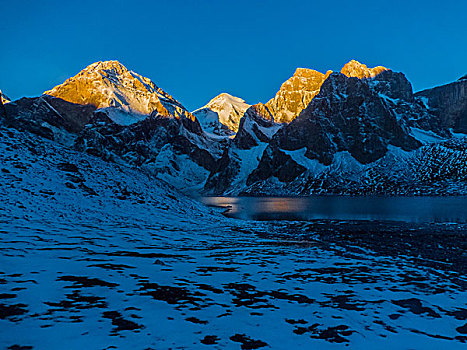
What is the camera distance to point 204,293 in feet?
29.8

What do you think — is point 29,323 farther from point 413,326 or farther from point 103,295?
point 413,326

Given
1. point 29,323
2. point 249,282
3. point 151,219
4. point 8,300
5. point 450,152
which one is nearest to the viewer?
point 29,323

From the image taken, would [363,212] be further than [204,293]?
Yes

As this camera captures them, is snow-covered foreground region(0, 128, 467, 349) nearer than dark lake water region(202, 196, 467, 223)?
Yes

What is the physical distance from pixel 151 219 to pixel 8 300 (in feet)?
65.0

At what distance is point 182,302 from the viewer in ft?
26.6

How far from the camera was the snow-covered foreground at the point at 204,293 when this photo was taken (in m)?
6.20

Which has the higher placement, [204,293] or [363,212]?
[204,293]

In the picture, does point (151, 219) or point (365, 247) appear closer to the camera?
point (365, 247)

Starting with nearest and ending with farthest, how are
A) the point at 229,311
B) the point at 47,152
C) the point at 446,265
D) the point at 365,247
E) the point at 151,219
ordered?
the point at 229,311, the point at 446,265, the point at 365,247, the point at 151,219, the point at 47,152

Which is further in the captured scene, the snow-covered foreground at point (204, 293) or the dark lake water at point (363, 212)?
the dark lake water at point (363, 212)

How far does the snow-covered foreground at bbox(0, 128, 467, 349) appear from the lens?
6199 mm

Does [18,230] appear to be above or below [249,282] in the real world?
above

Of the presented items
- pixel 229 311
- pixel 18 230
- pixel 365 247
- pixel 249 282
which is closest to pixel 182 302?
pixel 229 311
